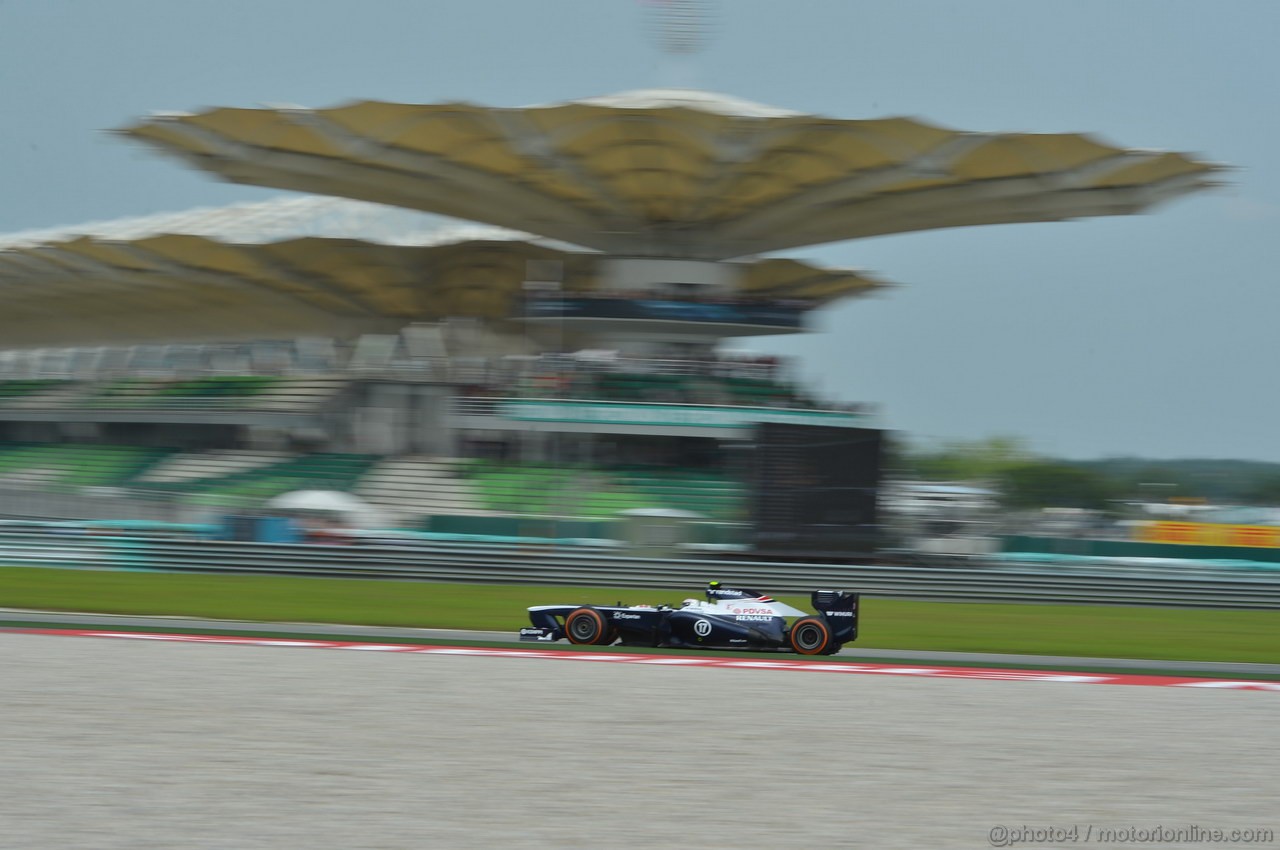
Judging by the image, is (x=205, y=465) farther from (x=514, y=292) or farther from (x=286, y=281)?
(x=514, y=292)

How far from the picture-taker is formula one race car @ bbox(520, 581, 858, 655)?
45.0ft

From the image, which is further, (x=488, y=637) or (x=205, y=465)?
(x=205, y=465)

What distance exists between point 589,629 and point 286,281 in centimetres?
3407

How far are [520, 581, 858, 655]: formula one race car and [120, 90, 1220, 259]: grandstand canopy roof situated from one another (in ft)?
64.9

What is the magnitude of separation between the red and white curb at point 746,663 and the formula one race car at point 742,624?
0.67 ft

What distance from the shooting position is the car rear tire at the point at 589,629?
1402cm

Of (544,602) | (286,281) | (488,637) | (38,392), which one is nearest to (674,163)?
(544,602)

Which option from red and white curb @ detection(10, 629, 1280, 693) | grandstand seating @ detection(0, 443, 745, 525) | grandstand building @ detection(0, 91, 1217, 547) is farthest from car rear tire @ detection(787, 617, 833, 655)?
grandstand seating @ detection(0, 443, 745, 525)

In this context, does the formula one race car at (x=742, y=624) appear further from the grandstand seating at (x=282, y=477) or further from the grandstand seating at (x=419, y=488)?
the grandstand seating at (x=282, y=477)

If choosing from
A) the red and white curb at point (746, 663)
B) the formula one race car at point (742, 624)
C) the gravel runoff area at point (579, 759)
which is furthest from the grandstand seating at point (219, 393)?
the gravel runoff area at point (579, 759)

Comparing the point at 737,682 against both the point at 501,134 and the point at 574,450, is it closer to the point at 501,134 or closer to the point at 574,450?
the point at 501,134

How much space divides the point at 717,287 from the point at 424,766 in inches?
1380

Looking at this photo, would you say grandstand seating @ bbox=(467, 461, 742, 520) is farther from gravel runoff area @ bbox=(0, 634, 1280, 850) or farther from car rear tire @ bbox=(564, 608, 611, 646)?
gravel runoff area @ bbox=(0, 634, 1280, 850)

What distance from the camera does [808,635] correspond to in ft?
45.2
